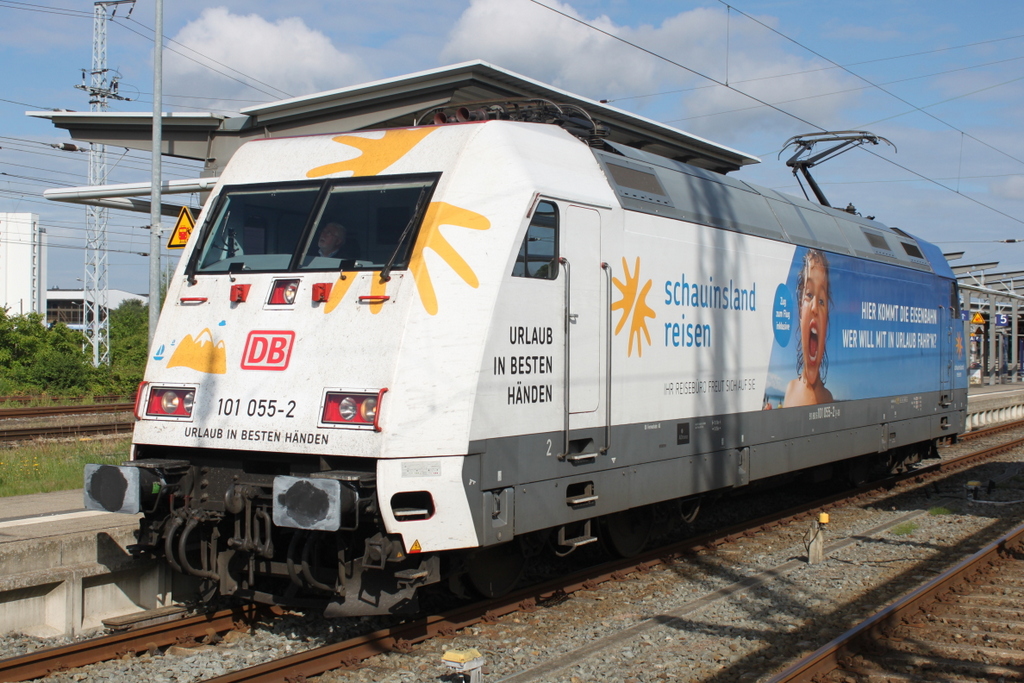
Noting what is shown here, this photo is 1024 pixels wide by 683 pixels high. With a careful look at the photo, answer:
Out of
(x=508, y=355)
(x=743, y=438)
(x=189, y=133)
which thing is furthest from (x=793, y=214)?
(x=189, y=133)

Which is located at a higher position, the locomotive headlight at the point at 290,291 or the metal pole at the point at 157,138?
the metal pole at the point at 157,138

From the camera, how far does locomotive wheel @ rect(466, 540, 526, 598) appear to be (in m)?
6.81

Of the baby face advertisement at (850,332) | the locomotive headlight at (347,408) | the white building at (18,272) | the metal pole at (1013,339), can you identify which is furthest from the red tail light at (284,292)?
the white building at (18,272)

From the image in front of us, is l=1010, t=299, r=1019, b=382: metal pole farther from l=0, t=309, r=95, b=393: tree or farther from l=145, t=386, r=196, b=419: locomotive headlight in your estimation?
l=145, t=386, r=196, b=419: locomotive headlight

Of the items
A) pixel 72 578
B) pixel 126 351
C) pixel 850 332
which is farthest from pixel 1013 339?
pixel 72 578

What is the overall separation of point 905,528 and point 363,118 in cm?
1275

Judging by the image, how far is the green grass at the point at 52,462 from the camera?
1076 cm

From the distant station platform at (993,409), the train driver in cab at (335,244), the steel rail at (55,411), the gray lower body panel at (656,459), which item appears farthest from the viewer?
the distant station platform at (993,409)

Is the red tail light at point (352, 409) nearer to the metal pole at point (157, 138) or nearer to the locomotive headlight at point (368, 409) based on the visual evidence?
the locomotive headlight at point (368, 409)

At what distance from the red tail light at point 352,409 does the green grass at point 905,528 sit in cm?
739

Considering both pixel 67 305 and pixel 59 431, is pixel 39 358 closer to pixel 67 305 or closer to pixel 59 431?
pixel 59 431

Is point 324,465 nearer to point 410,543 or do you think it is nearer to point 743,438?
point 410,543

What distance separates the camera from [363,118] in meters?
18.6

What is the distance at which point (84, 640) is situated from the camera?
6.43m
